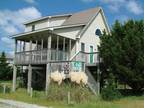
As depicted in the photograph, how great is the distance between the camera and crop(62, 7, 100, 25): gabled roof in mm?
31661

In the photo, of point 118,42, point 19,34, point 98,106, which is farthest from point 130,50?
point 19,34

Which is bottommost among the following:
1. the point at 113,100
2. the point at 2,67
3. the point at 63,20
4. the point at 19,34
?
the point at 113,100

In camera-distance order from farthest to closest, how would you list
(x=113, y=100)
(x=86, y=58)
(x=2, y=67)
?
(x=2, y=67) → (x=86, y=58) → (x=113, y=100)

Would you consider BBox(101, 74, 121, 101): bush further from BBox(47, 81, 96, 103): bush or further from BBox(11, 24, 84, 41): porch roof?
BBox(11, 24, 84, 41): porch roof

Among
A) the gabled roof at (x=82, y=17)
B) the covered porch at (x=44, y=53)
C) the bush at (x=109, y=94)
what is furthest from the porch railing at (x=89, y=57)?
the gabled roof at (x=82, y=17)

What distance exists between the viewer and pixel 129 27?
77.9 feet

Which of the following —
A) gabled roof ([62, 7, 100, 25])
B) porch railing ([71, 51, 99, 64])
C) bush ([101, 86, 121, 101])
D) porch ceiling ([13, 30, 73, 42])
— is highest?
gabled roof ([62, 7, 100, 25])

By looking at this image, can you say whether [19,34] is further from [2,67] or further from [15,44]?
[2,67]

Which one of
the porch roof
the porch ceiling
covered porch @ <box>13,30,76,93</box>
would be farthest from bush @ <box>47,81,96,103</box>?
the porch ceiling

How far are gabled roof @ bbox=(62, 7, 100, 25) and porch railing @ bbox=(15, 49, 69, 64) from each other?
16.7 ft

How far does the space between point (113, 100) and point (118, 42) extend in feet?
16.8

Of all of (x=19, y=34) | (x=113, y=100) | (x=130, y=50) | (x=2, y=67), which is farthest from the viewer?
(x=2, y=67)

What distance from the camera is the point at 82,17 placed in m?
33.3

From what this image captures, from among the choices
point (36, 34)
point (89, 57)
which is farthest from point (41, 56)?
point (89, 57)
